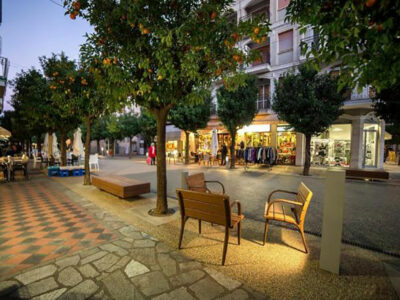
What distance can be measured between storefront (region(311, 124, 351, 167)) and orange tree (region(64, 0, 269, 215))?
48.1ft

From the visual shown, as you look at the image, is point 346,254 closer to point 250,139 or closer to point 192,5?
point 192,5

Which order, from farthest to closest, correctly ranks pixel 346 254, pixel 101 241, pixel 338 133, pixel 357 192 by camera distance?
pixel 338 133 → pixel 357 192 → pixel 101 241 → pixel 346 254

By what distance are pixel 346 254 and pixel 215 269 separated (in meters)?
2.08

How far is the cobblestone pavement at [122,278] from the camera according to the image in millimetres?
2146

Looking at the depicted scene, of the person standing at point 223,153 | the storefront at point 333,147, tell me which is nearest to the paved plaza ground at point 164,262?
the person standing at point 223,153

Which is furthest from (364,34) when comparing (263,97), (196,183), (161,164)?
(263,97)

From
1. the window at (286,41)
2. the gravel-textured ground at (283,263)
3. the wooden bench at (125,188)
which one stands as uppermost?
the window at (286,41)

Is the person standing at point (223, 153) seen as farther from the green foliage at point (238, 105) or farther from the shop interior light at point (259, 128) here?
the green foliage at point (238, 105)

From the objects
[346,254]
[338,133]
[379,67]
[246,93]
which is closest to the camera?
[379,67]

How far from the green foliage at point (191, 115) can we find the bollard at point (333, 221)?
512 inches

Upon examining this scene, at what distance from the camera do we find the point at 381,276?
8.20 feet

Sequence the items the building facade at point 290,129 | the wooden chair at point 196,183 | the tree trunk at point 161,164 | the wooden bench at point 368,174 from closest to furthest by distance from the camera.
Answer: the wooden chair at point 196,183
the tree trunk at point 161,164
the wooden bench at point 368,174
the building facade at point 290,129

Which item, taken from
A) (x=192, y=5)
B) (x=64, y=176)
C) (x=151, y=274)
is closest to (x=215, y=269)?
(x=151, y=274)

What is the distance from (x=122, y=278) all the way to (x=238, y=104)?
1191 cm
